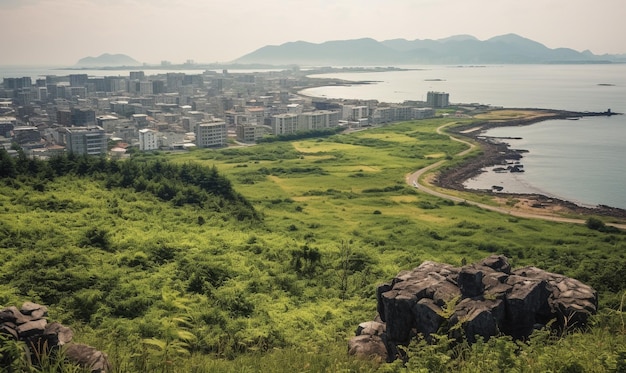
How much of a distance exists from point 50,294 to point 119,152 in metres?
49.4

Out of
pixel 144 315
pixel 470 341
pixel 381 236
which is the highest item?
pixel 470 341

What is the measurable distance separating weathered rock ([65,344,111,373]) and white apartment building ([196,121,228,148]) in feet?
201

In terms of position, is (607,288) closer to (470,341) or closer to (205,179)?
(470,341)

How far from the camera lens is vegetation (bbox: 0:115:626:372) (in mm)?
7633

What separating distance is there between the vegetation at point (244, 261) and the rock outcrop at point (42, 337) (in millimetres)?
336

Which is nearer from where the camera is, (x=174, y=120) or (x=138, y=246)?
(x=138, y=246)

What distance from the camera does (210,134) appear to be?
67.8m

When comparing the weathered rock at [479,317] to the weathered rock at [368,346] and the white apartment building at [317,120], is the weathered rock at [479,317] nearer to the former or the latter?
the weathered rock at [368,346]

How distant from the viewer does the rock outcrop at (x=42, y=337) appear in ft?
23.6

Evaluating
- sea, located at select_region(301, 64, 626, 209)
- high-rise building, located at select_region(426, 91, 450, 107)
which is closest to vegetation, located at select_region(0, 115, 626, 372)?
sea, located at select_region(301, 64, 626, 209)

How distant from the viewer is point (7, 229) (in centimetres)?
1802

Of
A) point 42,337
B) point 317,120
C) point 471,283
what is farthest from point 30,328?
point 317,120

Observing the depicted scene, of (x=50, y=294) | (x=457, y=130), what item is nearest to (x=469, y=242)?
(x=50, y=294)

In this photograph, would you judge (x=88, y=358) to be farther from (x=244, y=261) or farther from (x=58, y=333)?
(x=244, y=261)
